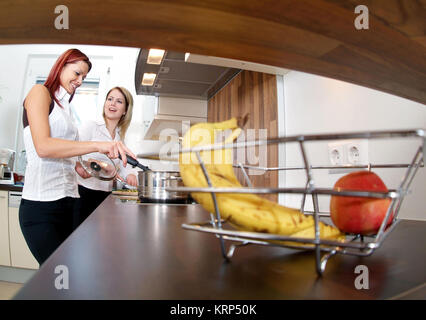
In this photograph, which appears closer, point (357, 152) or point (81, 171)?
point (357, 152)

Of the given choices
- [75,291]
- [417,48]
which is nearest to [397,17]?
[417,48]

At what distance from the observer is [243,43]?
17.1 inches

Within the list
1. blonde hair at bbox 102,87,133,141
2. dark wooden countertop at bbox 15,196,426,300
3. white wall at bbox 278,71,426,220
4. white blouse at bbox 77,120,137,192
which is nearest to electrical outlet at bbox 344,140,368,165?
white wall at bbox 278,71,426,220

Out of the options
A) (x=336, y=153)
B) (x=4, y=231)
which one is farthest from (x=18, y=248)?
(x=336, y=153)

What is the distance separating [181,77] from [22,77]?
116 inches

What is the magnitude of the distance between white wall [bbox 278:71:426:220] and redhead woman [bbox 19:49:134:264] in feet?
2.55

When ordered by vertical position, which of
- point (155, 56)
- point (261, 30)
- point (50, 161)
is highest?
point (155, 56)

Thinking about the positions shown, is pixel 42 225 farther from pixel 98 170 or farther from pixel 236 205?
pixel 236 205

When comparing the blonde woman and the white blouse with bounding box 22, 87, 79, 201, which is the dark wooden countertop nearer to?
the white blouse with bounding box 22, 87, 79, 201

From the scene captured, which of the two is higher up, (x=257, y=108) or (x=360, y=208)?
(x=257, y=108)

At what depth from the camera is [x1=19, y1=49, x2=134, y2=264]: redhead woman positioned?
1021 millimetres

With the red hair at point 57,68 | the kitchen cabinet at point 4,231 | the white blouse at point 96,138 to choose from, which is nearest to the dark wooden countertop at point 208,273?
the red hair at point 57,68

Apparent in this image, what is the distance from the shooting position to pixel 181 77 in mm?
2209
